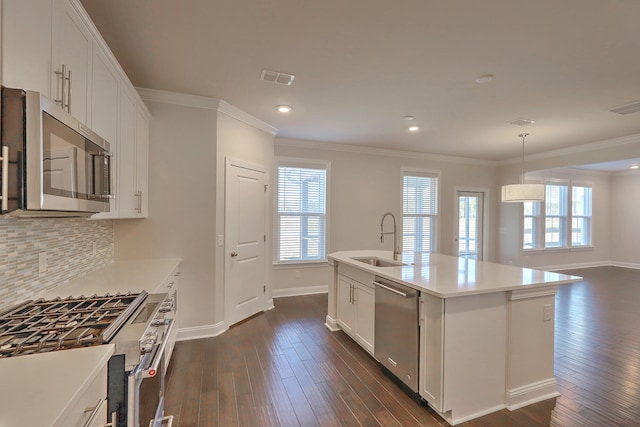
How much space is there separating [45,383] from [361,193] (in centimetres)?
508

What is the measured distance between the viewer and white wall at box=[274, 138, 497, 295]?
203 inches

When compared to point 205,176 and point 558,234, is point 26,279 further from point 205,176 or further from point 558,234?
point 558,234

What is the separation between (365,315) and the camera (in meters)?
2.91

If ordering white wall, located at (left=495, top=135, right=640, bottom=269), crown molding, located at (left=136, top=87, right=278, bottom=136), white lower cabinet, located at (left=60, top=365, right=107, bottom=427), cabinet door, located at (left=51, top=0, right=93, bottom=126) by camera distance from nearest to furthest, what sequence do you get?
white lower cabinet, located at (left=60, top=365, right=107, bottom=427), cabinet door, located at (left=51, top=0, right=93, bottom=126), crown molding, located at (left=136, top=87, right=278, bottom=136), white wall, located at (left=495, top=135, right=640, bottom=269)

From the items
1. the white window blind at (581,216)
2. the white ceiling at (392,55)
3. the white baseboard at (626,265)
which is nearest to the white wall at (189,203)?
the white ceiling at (392,55)

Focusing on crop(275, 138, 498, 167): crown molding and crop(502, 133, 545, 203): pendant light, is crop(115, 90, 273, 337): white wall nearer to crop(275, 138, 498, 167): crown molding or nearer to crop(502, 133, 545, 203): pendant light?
crop(275, 138, 498, 167): crown molding

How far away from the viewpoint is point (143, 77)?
283 cm

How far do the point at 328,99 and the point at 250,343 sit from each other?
113 inches

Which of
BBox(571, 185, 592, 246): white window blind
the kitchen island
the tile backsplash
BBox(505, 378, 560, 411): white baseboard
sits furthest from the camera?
BBox(571, 185, 592, 246): white window blind

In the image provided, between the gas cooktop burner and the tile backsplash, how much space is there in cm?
13

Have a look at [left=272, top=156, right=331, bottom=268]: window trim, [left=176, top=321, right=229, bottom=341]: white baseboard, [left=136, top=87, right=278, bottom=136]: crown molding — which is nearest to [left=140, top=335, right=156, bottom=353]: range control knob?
[left=176, top=321, right=229, bottom=341]: white baseboard

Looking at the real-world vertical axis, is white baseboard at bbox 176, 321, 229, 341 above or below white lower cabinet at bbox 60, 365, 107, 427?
below

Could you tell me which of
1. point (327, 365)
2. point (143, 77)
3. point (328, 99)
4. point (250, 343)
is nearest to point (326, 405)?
point (327, 365)

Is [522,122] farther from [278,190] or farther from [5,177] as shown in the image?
[5,177]
